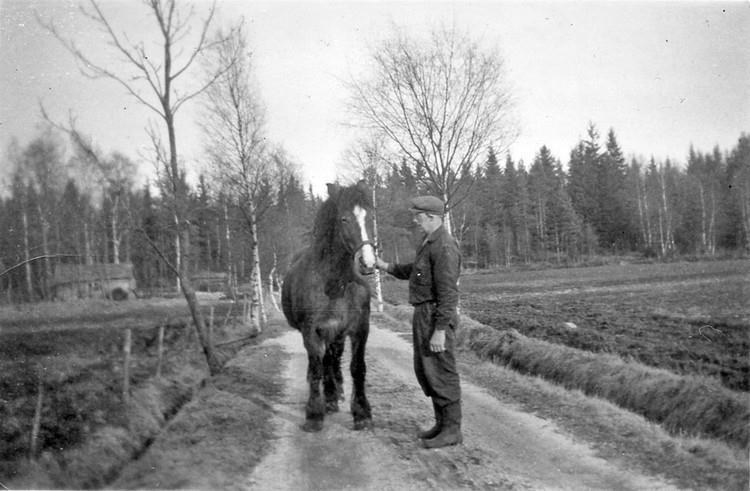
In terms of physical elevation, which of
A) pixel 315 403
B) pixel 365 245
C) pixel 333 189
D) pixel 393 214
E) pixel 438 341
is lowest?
pixel 315 403

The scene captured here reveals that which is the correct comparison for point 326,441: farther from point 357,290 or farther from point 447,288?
point 447,288

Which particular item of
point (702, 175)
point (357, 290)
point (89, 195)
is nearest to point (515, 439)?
point (357, 290)

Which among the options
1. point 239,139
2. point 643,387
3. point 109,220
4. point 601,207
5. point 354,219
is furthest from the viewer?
point 601,207

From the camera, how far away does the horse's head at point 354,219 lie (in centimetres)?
426

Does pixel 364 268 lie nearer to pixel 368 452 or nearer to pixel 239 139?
pixel 368 452

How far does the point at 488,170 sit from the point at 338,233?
6209 millimetres

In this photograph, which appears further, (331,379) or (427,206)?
(331,379)

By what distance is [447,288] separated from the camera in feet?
14.0

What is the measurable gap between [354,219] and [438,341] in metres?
1.41

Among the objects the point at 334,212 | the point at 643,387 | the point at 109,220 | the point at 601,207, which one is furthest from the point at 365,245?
the point at 601,207

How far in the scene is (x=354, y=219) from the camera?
14.7 ft

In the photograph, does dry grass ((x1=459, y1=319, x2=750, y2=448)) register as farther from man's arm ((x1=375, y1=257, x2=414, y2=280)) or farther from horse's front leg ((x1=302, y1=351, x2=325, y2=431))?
horse's front leg ((x1=302, y1=351, x2=325, y2=431))

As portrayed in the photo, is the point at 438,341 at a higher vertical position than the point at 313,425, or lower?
higher

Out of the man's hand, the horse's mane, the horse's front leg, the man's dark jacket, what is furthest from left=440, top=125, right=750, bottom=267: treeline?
the horse's front leg
